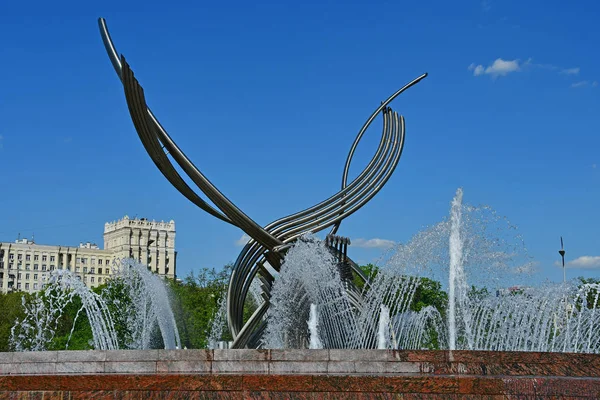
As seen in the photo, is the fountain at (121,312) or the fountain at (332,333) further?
the fountain at (121,312)

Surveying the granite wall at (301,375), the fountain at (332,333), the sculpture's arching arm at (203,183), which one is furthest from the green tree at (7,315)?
the granite wall at (301,375)

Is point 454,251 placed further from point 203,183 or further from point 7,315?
point 7,315

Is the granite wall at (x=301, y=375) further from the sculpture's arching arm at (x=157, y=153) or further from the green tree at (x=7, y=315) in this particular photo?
the green tree at (x=7, y=315)

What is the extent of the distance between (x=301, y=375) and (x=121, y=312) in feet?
87.2

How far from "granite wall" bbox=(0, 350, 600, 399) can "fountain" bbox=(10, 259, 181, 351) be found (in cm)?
712

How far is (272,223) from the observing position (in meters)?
15.3

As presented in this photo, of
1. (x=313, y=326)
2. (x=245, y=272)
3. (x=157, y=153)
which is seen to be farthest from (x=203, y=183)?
(x=313, y=326)

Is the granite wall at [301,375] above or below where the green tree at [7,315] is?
below

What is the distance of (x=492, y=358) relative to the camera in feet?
27.5

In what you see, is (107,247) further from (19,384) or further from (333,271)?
(19,384)

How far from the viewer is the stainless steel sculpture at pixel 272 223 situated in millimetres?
13062

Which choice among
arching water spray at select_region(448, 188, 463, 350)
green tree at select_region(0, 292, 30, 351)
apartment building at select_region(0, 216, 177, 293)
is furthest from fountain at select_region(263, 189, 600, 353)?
apartment building at select_region(0, 216, 177, 293)

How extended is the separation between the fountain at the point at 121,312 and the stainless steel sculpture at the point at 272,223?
121 inches

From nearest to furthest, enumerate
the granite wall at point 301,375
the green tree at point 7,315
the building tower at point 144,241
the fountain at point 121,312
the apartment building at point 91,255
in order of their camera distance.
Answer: the granite wall at point 301,375
the fountain at point 121,312
the green tree at point 7,315
the apartment building at point 91,255
the building tower at point 144,241
